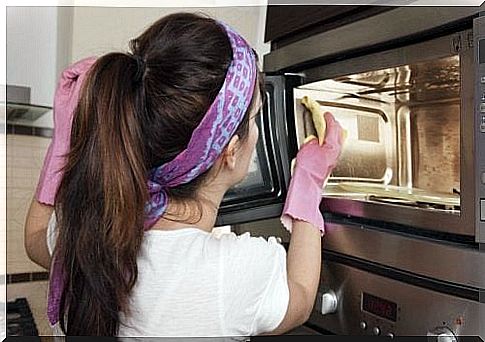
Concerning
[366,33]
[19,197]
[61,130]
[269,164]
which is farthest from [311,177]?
[19,197]

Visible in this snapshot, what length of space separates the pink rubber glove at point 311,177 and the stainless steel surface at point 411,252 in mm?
28

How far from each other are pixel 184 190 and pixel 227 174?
49 mm

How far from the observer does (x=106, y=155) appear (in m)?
0.67

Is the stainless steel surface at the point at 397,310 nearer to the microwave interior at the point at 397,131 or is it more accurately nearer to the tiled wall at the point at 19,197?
the microwave interior at the point at 397,131

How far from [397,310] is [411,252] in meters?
0.06

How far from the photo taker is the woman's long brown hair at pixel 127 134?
26.1 inches

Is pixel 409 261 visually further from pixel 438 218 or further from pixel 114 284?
pixel 114 284

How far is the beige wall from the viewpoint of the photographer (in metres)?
0.95

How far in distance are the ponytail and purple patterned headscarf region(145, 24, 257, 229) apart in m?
0.03

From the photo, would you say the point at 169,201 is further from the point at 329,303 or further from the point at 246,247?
the point at 329,303

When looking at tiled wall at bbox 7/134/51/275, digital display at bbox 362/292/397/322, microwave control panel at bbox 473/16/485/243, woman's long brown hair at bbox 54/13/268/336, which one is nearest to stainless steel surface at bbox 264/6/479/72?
A: microwave control panel at bbox 473/16/485/243

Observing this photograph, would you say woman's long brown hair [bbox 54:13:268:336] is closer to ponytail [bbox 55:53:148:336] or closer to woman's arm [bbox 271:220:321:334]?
ponytail [bbox 55:53:148:336]

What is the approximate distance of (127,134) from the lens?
0.66 meters

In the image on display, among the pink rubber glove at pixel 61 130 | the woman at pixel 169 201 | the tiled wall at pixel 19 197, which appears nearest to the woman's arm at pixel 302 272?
the woman at pixel 169 201
